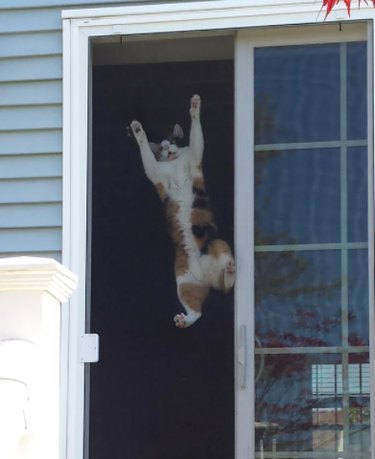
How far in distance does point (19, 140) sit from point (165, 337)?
1.25 metres

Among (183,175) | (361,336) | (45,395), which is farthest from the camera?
(183,175)

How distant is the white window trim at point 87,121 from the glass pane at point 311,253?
0.05 metres

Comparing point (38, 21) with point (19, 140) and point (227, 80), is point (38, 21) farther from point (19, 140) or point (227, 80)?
point (227, 80)

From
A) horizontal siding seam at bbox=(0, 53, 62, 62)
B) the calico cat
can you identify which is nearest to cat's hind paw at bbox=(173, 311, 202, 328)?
the calico cat

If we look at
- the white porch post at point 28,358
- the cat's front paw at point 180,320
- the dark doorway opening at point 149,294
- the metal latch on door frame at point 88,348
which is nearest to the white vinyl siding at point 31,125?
the metal latch on door frame at point 88,348

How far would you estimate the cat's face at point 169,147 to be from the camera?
483 centimetres

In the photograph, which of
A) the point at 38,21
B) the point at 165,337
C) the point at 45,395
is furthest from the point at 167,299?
the point at 45,395

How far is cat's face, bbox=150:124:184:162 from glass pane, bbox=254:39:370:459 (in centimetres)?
72

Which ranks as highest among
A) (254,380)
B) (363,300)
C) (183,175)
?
(183,175)

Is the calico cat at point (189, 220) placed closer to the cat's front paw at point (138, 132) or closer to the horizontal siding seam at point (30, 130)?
the cat's front paw at point (138, 132)

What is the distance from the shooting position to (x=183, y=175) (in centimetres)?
475

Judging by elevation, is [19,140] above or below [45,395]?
above

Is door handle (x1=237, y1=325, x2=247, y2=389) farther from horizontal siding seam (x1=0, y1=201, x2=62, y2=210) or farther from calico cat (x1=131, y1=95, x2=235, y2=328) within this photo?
horizontal siding seam (x1=0, y1=201, x2=62, y2=210)

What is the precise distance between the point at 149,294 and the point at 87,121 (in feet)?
Answer: 3.26
